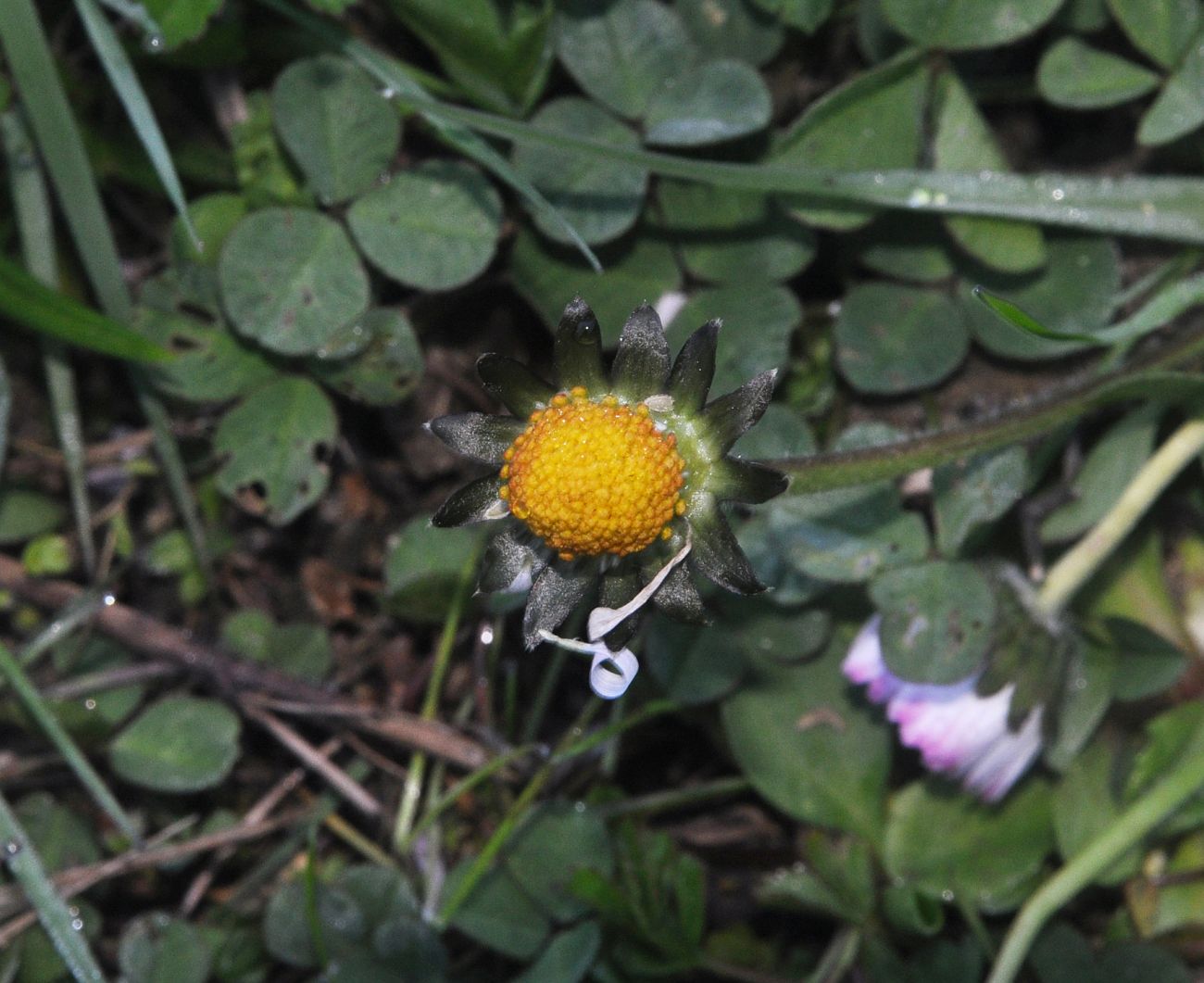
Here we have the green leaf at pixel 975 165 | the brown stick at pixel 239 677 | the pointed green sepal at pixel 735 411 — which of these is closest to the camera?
the pointed green sepal at pixel 735 411

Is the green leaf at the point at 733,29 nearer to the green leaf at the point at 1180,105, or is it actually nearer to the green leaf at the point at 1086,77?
the green leaf at the point at 1086,77

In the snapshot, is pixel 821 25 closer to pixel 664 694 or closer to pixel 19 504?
pixel 664 694

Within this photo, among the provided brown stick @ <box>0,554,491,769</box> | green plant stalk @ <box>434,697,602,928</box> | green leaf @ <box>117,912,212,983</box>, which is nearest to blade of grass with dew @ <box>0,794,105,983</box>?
green leaf @ <box>117,912,212,983</box>

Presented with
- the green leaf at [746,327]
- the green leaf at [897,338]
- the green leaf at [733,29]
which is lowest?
the green leaf at [897,338]

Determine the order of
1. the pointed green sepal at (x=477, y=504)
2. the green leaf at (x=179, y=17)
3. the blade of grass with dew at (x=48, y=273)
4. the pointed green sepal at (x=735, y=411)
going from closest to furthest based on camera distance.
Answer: the pointed green sepal at (x=735, y=411) → the pointed green sepal at (x=477, y=504) → the green leaf at (x=179, y=17) → the blade of grass with dew at (x=48, y=273)

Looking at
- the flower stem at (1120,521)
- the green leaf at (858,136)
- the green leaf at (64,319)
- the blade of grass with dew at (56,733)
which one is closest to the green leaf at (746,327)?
the green leaf at (858,136)

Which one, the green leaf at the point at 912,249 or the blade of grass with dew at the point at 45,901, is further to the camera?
the green leaf at the point at 912,249

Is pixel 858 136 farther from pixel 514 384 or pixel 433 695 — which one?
pixel 433 695

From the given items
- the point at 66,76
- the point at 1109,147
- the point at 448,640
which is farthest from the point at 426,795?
the point at 1109,147

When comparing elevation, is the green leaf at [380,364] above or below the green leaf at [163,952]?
above
